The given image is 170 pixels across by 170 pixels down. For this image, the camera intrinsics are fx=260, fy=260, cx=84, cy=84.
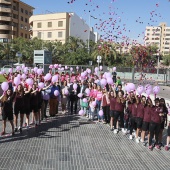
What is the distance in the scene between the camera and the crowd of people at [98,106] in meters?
7.05

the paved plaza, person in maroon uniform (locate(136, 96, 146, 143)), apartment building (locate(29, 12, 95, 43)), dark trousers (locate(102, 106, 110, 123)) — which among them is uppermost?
apartment building (locate(29, 12, 95, 43))

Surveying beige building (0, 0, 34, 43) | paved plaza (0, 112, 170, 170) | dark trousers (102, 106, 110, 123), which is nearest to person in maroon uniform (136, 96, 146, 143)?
paved plaza (0, 112, 170, 170)

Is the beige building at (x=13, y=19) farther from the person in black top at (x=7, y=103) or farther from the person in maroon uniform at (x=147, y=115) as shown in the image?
the person in maroon uniform at (x=147, y=115)

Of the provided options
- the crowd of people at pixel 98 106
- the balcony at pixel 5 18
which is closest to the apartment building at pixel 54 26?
the balcony at pixel 5 18

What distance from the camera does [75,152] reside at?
252 inches

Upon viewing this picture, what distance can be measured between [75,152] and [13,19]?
2732 inches

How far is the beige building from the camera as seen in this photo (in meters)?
67.9

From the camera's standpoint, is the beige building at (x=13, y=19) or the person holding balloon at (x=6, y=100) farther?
the beige building at (x=13, y=19)

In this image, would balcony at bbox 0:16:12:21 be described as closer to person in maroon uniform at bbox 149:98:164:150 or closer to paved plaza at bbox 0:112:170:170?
paved plaza at bbox 0:112:170:170

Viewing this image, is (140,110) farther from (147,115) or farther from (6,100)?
(6,100)

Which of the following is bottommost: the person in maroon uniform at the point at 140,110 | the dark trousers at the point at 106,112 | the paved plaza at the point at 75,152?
the paved plaza at the point at 75,152

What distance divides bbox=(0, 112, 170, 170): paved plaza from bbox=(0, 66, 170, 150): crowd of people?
0.39 meters

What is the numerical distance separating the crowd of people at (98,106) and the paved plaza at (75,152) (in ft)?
1.29

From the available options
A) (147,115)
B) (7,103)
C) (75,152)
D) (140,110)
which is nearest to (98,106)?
(140,110)
